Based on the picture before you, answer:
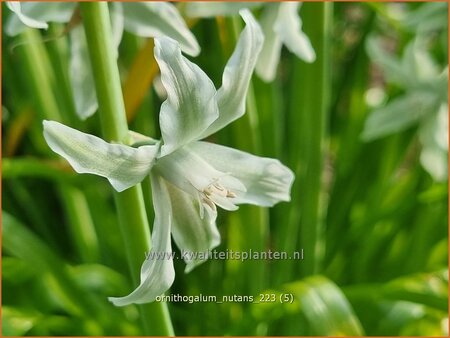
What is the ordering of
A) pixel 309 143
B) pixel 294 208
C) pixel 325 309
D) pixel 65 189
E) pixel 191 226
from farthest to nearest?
1. pixel 65 189
2. pixel 294 208
3. pixel 309 143
4. pixel 325 309
5. pixel 191 226

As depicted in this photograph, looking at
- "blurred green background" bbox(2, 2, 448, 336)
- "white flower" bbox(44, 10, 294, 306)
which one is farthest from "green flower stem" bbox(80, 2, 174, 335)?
"blurred green background" bbox(2, 2, 448, 336)

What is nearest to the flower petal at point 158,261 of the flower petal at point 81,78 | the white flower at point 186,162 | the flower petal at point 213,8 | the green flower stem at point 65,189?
the white flower at point 186,162

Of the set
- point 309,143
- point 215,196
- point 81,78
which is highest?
point 81,78

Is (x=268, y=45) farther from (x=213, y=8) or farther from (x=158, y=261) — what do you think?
(x=158, y=261)

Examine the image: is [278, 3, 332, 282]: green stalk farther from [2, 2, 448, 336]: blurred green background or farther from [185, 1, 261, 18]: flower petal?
[185, 1, 261, 18]: flower petal

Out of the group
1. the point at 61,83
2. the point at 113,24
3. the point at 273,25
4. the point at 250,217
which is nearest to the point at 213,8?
the point at 273,25

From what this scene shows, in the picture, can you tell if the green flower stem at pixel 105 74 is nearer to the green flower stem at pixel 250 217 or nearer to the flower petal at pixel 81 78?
the flower petal at pixel 81 78
